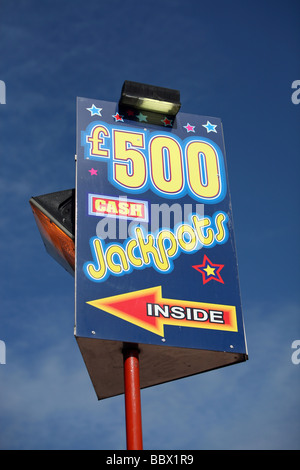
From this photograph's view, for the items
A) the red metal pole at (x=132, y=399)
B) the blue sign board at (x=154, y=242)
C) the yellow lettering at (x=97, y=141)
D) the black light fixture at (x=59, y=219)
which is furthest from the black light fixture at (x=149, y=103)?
the red metal pole at (x=132, y=399)

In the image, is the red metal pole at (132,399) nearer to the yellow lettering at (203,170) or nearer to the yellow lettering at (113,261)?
the yellow lettering at (113,261)

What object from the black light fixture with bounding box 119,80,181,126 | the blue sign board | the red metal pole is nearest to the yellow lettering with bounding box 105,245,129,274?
the blue sign board

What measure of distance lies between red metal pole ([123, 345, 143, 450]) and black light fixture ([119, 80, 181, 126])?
4566mm

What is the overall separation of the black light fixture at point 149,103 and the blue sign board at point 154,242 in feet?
0.19

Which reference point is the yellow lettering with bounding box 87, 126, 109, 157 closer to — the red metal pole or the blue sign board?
the blue sign board

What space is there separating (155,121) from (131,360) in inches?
185

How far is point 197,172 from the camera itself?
498 inches

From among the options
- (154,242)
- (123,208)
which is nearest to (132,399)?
(154,242)

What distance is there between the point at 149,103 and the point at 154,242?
2.95 metres

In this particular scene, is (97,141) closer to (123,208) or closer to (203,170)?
(123,208)
